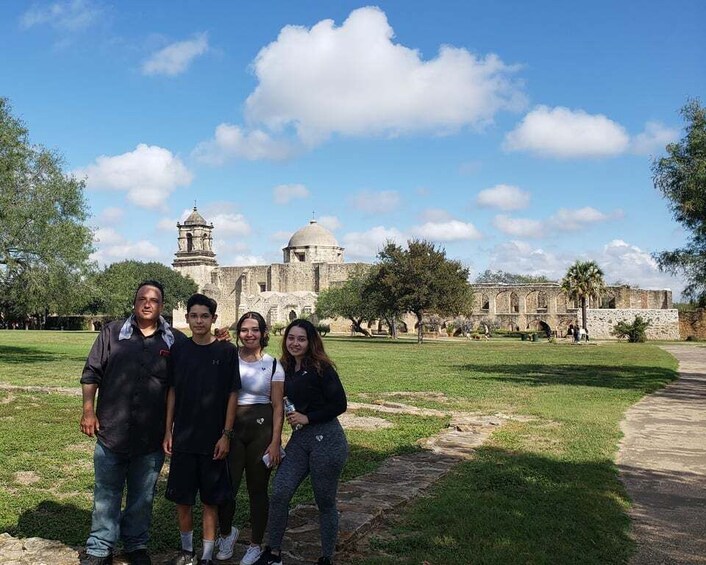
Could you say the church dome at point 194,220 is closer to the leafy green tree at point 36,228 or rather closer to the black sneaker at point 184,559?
the leafy green tree at point 36,228

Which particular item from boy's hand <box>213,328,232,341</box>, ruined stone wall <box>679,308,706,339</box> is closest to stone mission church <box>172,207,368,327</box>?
ruined stone wall <box>679,308,706,339</box>

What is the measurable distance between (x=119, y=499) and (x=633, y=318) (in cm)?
5231

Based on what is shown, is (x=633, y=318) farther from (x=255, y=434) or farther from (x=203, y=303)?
(x=203, y=303)

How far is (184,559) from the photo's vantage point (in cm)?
405

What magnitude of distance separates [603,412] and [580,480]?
497 cm

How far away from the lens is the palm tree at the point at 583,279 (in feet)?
150

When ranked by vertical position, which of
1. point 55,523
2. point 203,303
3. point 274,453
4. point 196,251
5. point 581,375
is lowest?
point 581,375

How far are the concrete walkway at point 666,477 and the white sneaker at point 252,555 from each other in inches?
93.4

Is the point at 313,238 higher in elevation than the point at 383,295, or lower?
higher

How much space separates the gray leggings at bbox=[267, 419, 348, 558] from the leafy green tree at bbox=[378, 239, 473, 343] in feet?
105

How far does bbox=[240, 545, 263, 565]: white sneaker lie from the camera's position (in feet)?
13.3

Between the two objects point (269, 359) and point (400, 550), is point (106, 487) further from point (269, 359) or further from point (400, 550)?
point (400, 550)

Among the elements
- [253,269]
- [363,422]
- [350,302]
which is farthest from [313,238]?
[363,422]

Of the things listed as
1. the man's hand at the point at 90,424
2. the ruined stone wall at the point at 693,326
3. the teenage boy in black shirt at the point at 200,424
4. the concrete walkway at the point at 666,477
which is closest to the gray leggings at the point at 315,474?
the teenage boy in black shirt at the point at 200,424
